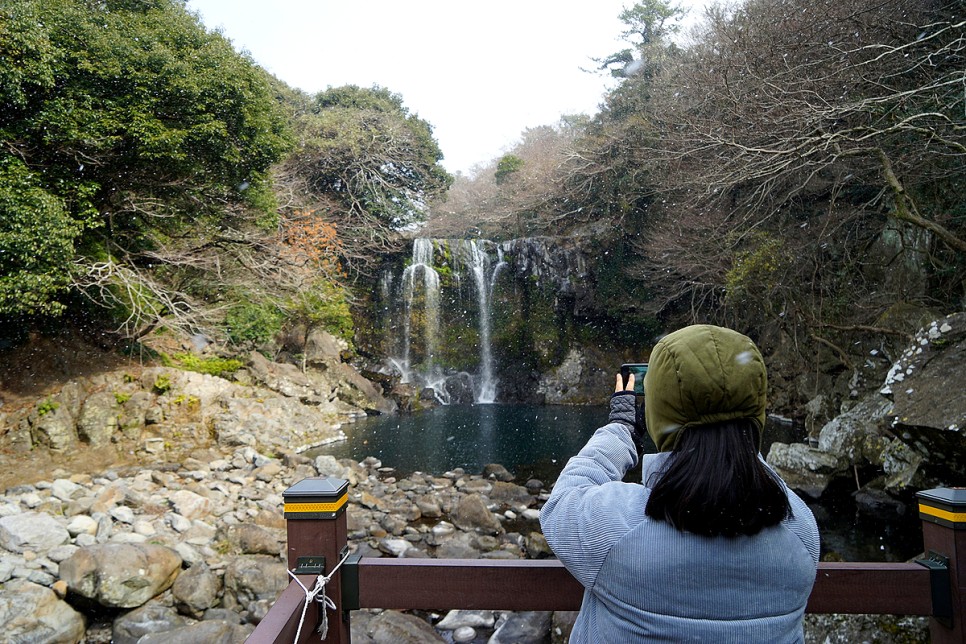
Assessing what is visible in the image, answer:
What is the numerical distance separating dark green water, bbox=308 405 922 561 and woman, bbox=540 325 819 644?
529 cm

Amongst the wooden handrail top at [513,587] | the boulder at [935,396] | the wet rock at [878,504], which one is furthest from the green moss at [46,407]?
the wet rock at [878,504]

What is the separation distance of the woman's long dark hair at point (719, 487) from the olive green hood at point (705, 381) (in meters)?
0.03

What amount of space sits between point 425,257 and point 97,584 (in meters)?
14.7

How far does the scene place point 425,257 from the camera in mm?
18281

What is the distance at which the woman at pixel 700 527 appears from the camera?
96 centimetres

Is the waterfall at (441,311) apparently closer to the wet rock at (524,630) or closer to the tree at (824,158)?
the tree at (824,158)

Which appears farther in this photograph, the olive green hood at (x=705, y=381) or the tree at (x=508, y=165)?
the tree at (x=508, y=165)

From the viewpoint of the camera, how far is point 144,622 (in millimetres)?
4102

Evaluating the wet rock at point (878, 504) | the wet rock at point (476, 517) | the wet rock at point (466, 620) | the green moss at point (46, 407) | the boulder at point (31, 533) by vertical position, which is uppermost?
the green moss at point (46, 407)

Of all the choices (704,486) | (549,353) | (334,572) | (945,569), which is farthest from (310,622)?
(549,353)

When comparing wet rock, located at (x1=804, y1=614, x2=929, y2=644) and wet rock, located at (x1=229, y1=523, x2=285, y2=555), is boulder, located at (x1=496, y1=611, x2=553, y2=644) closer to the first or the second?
wet rock, located at (x1=804, y1=614, x2=929, y2=644)

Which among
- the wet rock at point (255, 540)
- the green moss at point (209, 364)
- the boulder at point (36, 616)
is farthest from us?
the green moss at point (209, 364)

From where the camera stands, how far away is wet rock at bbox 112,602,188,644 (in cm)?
400

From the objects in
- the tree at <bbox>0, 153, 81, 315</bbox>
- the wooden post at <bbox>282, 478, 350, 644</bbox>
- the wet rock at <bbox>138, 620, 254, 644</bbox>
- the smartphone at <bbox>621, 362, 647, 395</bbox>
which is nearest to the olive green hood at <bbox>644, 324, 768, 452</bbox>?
the smartphone at <bbox>621, 362, 647, 395</bbox>
